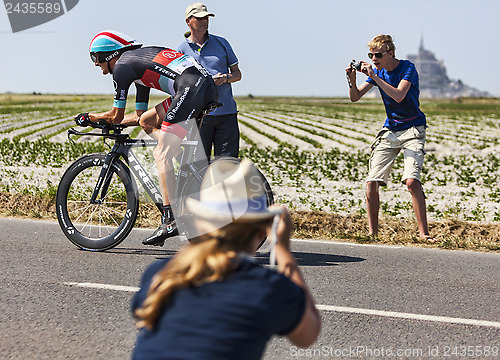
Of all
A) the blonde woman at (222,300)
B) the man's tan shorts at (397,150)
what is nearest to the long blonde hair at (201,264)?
the blonde woman at (222,300)

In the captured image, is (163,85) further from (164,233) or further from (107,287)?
(107,287)

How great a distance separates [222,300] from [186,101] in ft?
12.2

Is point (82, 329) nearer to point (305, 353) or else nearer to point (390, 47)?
point (305, 353)

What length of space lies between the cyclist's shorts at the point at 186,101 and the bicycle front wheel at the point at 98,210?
2.29 ft

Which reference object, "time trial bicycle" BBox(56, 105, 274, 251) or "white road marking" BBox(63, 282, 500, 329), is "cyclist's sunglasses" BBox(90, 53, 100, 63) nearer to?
"time trial bicycle" BBox(56, 105, 274, 251)

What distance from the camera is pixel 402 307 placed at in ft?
15.0

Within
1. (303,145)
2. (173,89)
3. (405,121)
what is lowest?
(303,145)

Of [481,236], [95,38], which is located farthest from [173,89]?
[481,236]

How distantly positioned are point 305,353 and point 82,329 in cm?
132

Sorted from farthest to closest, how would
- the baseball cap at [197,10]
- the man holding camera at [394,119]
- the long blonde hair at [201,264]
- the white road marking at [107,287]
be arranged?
the man holding camera at [394,119]
the baseball cap at [197,10]
the white road marking at [107,287]
the long blonde hair at [201,264]

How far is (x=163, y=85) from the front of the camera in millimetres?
5586

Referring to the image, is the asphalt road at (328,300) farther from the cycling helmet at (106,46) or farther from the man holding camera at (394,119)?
the cycling helmet at (106,46)

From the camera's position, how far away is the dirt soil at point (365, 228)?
6.96 m

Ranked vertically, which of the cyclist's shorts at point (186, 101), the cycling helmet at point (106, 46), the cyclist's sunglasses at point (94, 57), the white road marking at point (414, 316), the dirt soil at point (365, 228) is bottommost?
the dirt soil at point (365, 228)
